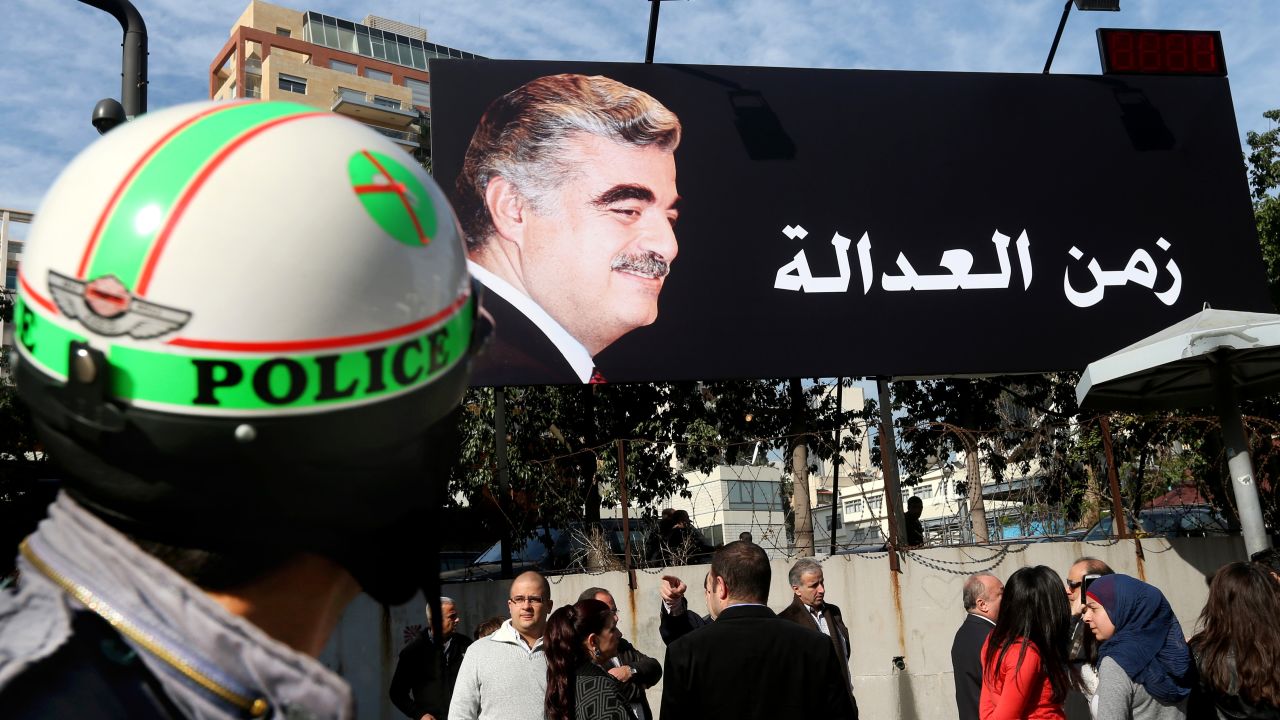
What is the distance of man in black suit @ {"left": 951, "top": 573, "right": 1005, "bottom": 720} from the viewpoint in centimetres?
485

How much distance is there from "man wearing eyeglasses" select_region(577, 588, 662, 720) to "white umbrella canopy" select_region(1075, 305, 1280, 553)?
149 inches

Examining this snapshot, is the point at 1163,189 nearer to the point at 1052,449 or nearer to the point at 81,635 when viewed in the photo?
the point at 1052,449

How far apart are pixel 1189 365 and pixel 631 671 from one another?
4603 millimetres

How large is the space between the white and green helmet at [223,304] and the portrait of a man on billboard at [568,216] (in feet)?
24.5

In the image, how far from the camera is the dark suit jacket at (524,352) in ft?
28.5

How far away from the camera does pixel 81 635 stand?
3.22 ft

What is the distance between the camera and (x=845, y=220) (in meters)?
9.72

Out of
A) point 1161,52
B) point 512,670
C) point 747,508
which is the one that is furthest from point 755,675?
point 1161,52

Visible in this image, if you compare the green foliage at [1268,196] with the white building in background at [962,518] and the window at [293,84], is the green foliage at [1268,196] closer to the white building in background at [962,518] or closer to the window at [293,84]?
the white building in background at [962,518]

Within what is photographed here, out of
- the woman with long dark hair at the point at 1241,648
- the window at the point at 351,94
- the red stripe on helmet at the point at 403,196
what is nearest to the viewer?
the red stripe on helmet at the point at 403,196

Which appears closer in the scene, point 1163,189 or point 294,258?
point 294,258

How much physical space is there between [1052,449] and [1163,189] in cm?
369

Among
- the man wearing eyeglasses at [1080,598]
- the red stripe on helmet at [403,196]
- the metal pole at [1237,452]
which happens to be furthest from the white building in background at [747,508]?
the red stripe on helmet at [403,196]

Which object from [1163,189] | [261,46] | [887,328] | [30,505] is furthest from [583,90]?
[261,46]
